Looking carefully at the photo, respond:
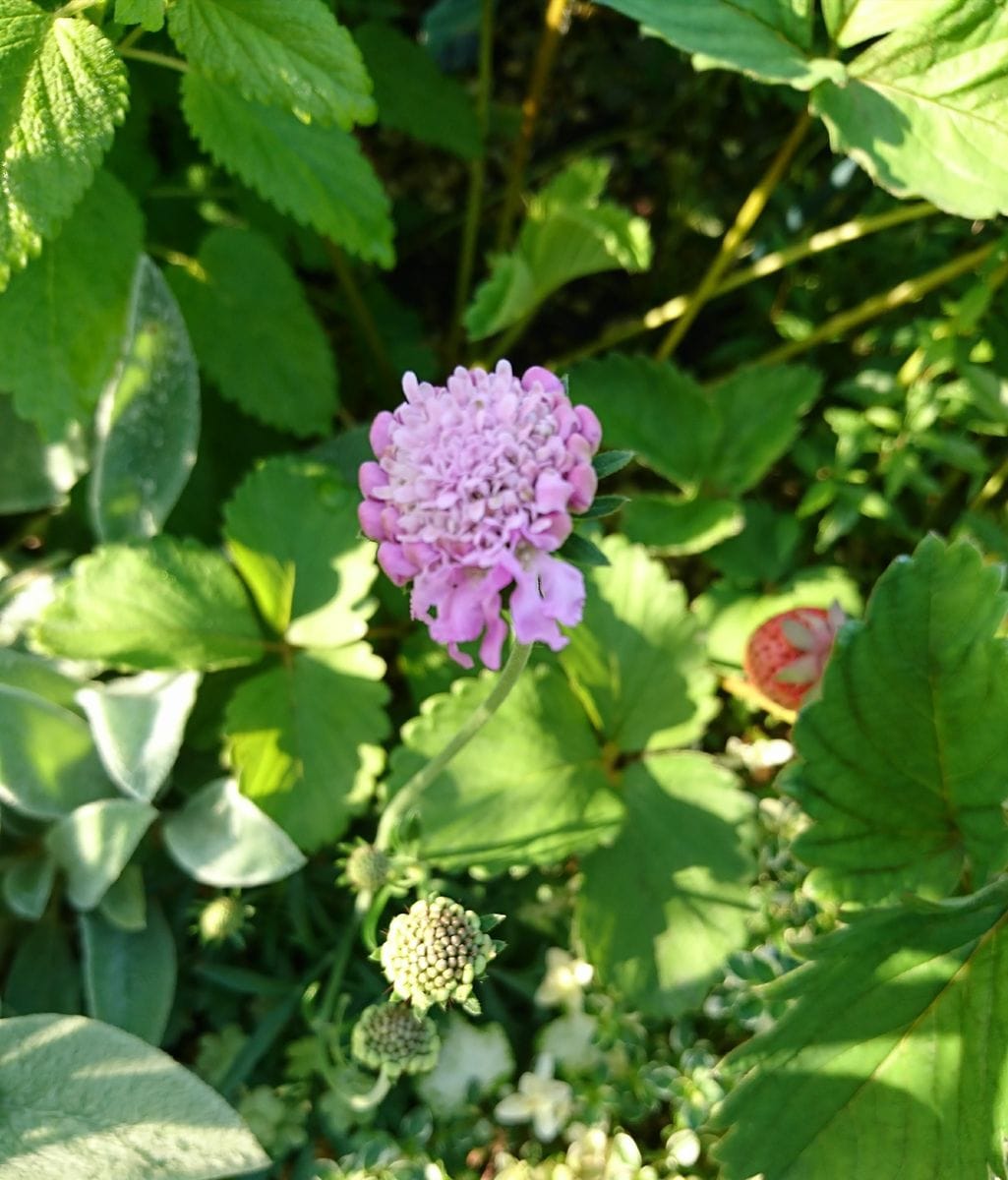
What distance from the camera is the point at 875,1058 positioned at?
3.20 ft

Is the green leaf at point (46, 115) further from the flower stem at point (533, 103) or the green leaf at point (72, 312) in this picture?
the flower stem at point (533, 103)

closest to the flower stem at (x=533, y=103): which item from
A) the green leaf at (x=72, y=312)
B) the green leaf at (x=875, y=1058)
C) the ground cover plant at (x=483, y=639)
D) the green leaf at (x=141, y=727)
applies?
the ground cover plant at (x=483, y=639)

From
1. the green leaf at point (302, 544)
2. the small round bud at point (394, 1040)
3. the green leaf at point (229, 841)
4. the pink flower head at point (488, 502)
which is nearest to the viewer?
the pink flower head at point (488, 502)

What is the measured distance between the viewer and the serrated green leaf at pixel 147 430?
1.24 metres

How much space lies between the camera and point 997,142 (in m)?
0.97

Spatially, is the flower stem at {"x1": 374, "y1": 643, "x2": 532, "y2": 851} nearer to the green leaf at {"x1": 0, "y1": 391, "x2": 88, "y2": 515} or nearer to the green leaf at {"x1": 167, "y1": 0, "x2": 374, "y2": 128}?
the green leaf at {"x1": 167, "y1": 0, "x2": 374, "y2": 128}

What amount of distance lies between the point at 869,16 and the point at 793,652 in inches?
22.1

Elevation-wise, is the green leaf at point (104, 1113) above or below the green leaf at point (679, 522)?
below

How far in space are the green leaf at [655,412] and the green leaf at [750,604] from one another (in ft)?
0.45

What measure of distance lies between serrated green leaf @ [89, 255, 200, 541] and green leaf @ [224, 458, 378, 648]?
127 millimetres

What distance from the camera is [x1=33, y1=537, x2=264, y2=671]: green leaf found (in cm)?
114

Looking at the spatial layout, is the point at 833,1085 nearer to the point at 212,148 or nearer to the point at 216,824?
the point at 216,824

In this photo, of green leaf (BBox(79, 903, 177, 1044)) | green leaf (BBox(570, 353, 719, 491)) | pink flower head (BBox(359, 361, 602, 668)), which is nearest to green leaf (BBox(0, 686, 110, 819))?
green leaf (BBox(79, 903, 177, 1044))

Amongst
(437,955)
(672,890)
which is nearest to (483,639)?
(437,955)
